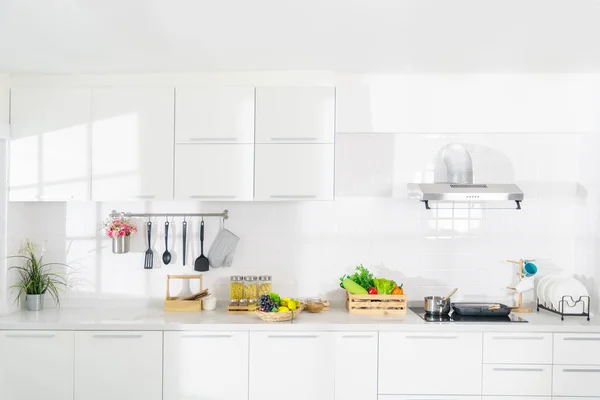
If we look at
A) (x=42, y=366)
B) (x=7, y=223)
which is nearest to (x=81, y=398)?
(x=42, y=366)

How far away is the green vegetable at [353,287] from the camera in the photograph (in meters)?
4.23

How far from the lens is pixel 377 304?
420cm

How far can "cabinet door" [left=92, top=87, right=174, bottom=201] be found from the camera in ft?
13.8

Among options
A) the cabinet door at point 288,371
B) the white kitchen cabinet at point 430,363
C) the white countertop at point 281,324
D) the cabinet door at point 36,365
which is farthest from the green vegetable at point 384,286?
the cabinet door at point 36,365

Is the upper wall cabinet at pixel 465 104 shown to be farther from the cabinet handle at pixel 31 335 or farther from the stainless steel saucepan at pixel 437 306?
the cabinet handle at pixel 31 335

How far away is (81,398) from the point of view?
387 centimetres

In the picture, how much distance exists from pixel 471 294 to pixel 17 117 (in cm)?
341

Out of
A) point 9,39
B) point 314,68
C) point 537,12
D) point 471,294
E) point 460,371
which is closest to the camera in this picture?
point 537,12

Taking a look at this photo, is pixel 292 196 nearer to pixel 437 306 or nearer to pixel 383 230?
pixel 383 230

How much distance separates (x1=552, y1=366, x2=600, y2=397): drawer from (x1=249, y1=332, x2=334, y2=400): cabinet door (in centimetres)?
140

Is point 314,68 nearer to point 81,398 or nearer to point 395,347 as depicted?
point 395,347

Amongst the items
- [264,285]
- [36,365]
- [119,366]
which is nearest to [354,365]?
[264,285]

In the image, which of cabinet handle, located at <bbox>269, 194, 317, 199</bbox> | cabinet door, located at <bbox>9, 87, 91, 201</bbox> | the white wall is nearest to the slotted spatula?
the white wall

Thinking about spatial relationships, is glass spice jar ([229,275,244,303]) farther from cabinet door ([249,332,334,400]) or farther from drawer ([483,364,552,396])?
drawer ([483,364,552,396])
